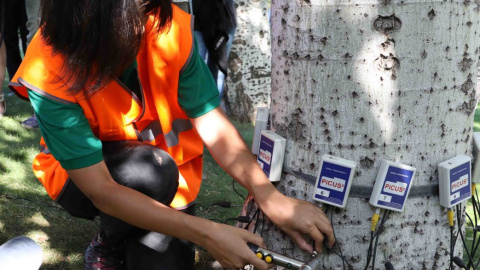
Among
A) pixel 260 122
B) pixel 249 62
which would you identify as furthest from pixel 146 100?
pixel 249 62

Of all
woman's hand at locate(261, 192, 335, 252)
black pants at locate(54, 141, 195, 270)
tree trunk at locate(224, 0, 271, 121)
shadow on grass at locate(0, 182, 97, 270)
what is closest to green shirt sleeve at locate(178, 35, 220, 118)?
black pants at locate(54, 141, 195, 270)

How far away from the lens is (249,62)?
18.3 feet

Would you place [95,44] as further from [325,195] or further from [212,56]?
[212,56]

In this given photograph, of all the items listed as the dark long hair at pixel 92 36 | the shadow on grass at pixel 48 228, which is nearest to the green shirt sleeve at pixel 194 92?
the dark long hair at pixel 92 36

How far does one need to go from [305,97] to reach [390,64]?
0.24m

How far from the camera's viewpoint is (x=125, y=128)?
2203 mm

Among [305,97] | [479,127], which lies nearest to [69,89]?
[305,97]

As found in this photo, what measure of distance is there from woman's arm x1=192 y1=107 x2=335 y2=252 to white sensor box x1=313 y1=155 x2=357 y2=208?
0.17ft

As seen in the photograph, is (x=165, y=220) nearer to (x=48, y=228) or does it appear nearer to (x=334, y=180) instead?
(x=334, y=180)

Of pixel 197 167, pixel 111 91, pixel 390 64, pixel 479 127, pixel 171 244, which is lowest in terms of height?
pixel 479 127

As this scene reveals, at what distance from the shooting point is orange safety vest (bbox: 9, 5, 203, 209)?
6.37 ft

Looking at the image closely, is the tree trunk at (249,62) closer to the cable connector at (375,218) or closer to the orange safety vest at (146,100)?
the orange safety vest at (146,100)

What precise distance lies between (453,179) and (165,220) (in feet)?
2.52

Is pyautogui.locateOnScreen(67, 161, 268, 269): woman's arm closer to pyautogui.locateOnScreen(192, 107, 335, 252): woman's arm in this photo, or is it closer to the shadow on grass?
pyautogui.locateOnScreen(192, 107, 335, 252): woman's arm
